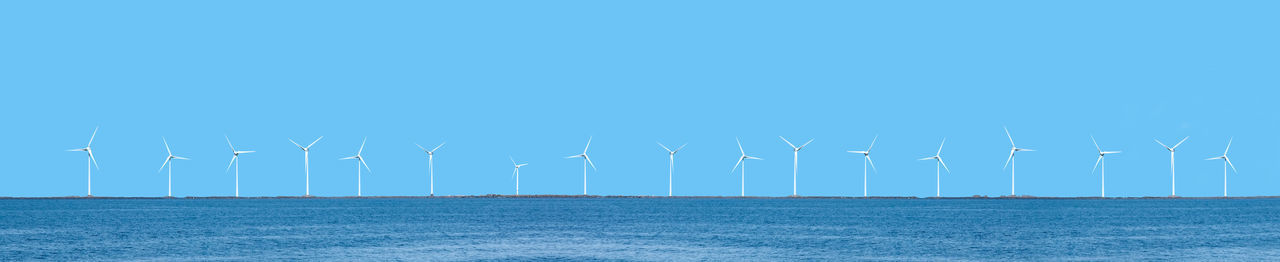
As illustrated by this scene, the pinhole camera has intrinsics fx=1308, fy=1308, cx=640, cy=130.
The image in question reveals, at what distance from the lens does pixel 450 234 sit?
9219 cm

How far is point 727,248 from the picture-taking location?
248 feet

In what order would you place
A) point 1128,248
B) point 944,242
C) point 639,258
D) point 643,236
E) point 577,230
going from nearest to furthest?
point 639,258 → point 1128,248 → point 944,242 → point 643,236 → point 577,230

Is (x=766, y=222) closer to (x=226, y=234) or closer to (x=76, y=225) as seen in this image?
(x=226, y=234)

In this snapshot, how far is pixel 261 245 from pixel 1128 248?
50022 millimetres

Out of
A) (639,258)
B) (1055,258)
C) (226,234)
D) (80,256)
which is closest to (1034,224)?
(1055,258)

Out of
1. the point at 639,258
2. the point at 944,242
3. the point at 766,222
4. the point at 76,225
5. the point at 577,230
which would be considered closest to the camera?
the point at 639,258

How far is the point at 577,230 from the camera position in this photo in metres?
99.8

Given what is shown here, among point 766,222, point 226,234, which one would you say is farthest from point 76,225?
point 766,222

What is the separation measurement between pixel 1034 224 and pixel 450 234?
5457 centimetres

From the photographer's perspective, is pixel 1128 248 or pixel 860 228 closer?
pixel 1128 248

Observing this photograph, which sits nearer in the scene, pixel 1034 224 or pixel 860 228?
pixel 860 228

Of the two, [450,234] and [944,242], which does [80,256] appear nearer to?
[450,234]

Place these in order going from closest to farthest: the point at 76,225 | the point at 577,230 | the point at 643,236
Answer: the point at 643,236 → the point at 577,230 → the point at 76,225

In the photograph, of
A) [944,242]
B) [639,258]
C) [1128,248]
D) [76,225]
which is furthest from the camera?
[76,225]
